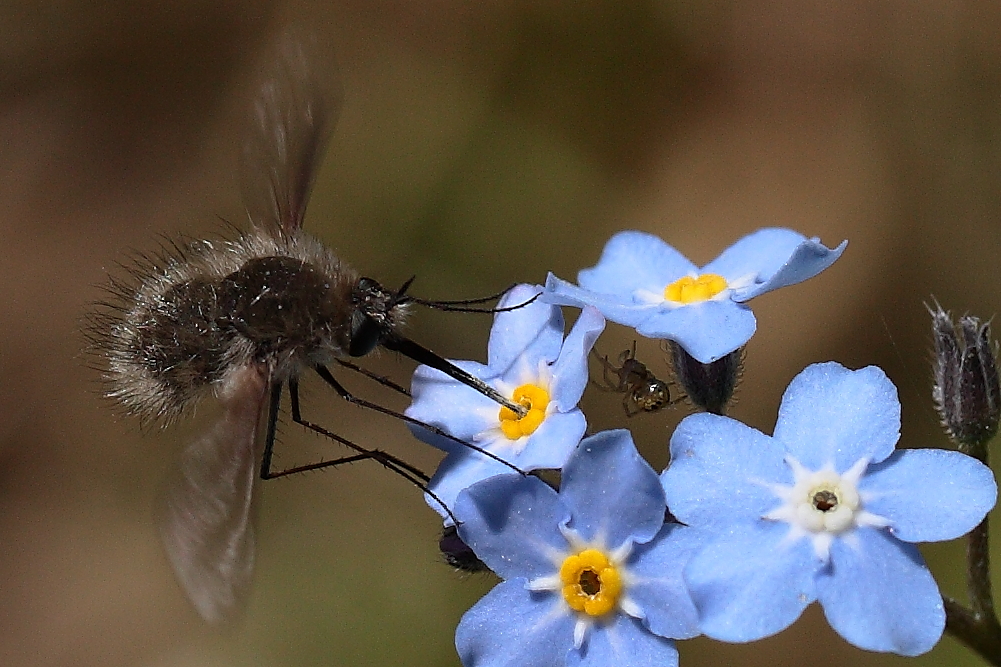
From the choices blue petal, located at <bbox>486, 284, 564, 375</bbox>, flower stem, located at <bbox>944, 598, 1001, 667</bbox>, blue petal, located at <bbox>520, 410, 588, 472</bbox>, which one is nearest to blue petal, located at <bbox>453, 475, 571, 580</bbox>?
blue petal, located at <bbox>520, 410, 588, 472</bbox>

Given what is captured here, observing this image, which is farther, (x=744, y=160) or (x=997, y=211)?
(x=744, y=160)

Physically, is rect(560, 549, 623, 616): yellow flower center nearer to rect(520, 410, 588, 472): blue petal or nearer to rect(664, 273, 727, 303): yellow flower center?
rect(520, 410, 588, 472): blue petal

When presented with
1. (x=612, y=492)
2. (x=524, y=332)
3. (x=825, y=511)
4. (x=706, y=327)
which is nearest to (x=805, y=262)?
(x=706, y=327)

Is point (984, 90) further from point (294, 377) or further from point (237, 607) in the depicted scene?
point (237, 607)

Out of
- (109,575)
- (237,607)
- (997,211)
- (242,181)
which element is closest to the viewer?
(237,607)

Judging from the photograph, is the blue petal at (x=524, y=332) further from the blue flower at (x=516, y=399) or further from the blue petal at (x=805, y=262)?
the blue petal at (x=805, y=262)

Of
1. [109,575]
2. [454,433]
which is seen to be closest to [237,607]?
[454,433]

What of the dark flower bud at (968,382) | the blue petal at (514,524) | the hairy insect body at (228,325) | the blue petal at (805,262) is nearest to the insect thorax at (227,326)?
the hairy insect body at (228,325)

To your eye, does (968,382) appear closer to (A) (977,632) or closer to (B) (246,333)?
(A) (977,632)
